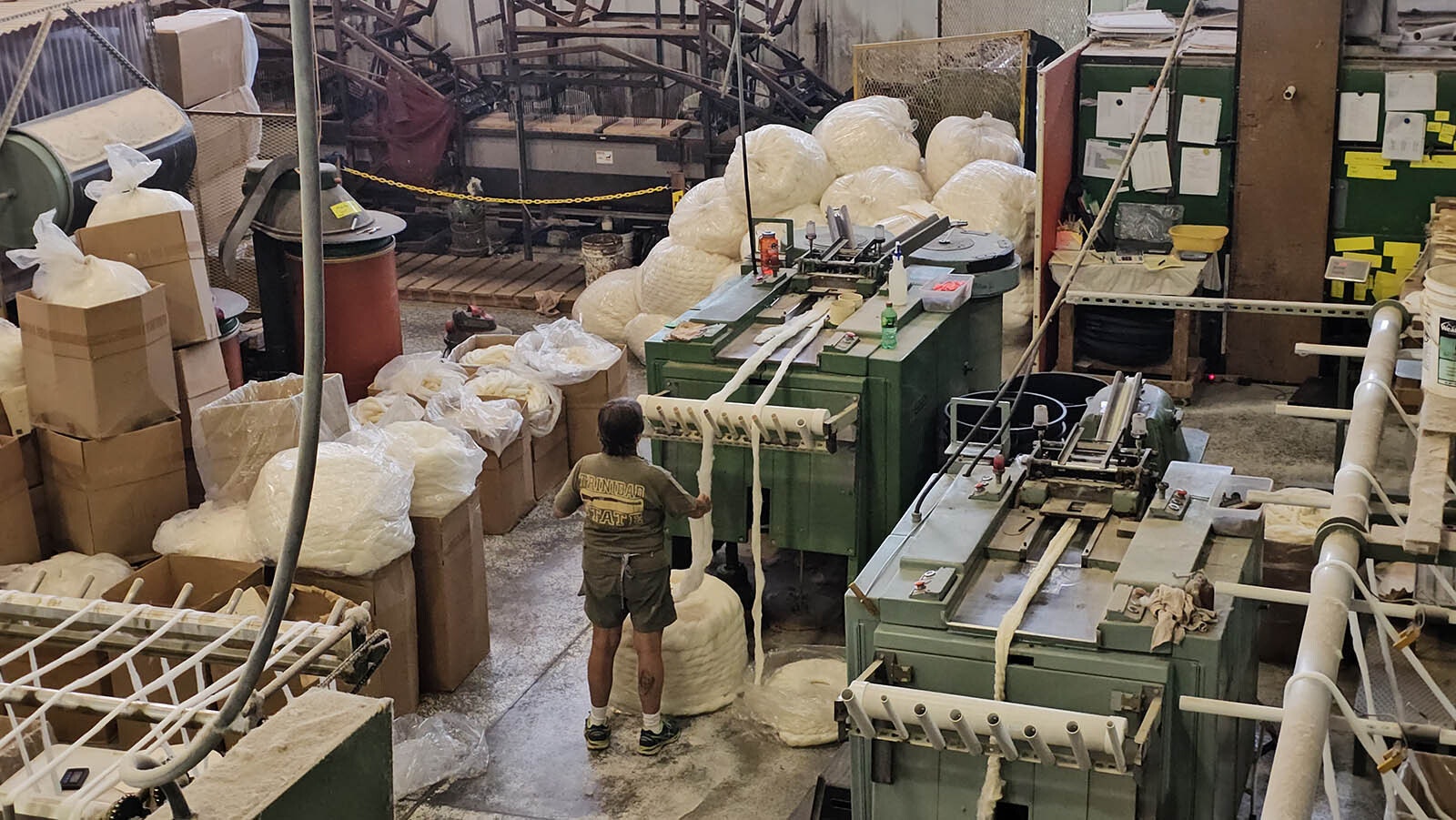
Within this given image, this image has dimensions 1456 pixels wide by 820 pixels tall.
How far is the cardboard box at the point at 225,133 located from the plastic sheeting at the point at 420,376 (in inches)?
82.8

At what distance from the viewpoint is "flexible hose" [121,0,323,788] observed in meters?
1.40

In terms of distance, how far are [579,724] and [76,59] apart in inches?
156

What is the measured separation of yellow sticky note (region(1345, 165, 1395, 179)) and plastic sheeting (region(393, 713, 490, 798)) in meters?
5.14

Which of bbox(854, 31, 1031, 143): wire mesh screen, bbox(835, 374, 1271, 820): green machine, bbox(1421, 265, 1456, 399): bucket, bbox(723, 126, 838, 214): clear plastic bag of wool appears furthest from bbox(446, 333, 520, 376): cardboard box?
bbox(1421, 265, 1456, 399): bucket

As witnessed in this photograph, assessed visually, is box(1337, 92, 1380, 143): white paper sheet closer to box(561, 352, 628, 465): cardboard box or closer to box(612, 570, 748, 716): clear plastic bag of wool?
box(561, 352, 628, 465): cardboard box

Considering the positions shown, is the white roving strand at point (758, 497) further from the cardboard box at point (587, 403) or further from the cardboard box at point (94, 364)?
the cardboard box at point (94, 364)

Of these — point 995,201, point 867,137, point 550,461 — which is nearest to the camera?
point 550,461

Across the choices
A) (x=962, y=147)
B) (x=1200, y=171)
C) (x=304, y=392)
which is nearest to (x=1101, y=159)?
(x=1200, y=171)

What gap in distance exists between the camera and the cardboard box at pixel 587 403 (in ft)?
23.6

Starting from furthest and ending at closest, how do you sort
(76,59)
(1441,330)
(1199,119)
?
(1199,119), (76,59), (1441,330)

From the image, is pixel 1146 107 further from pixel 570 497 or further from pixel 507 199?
pixel 570 497

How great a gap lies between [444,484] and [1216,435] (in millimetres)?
3986

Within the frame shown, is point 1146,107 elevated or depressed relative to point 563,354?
elevated

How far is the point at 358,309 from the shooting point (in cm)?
738
